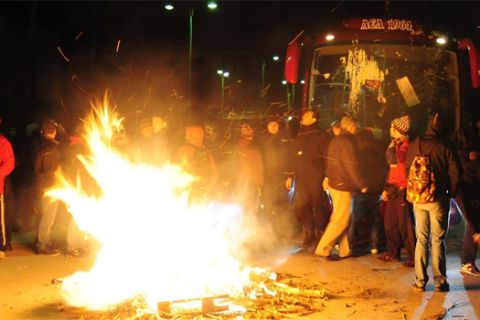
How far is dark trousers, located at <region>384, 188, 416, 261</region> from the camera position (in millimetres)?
8047

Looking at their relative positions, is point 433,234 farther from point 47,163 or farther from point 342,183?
point 47,163

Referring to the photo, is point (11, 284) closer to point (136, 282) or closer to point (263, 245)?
point (136, 282)

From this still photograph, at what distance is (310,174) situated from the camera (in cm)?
903

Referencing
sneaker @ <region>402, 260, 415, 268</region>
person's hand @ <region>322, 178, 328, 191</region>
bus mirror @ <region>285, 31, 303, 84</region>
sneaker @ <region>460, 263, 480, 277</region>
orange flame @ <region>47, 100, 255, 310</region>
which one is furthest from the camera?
bus mirror @ <region>285, 31, 303, 84</region>

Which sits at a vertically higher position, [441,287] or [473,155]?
[473,155]

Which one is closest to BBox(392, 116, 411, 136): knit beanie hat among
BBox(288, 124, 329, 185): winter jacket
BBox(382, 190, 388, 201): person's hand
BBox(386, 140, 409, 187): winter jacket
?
BBox(386, 140, 409, 187): winter jacket

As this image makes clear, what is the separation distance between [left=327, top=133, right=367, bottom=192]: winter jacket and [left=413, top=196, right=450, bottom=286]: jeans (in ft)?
5.54

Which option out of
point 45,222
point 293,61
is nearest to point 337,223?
point 293,61

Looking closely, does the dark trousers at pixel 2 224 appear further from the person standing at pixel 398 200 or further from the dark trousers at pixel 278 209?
the person standing at pixel 398 200

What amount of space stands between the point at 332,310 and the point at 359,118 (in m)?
5.07

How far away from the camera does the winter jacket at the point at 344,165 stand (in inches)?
327

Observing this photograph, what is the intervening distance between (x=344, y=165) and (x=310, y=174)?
80 cm

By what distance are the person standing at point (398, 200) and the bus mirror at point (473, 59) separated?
120 inches

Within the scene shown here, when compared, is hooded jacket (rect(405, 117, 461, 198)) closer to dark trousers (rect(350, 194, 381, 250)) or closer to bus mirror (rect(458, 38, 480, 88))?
dark trousers (rect(350, 194, 381, 250))
